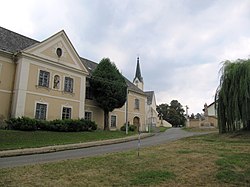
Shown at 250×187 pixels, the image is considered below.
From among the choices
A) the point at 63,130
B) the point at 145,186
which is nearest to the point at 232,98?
the point at 63,130

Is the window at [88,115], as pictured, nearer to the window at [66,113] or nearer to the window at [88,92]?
the window at [88,92]

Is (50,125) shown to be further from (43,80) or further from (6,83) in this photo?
(6,83)

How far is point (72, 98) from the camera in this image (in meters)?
28.0

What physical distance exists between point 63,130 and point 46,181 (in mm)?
17604

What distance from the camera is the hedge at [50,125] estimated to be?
21609mm

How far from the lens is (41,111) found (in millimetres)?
25078

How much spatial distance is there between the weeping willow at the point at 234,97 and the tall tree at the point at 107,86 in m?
11.5

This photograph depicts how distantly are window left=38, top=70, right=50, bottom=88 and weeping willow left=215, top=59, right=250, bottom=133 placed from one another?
602 inches

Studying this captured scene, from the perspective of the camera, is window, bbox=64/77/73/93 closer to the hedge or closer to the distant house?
the hedge

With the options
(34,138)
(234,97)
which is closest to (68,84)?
(34,138)

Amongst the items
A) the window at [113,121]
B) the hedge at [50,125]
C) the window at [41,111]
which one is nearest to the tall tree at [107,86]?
the window at [113,121]

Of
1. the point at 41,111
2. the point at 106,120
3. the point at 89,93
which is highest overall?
the point at 89,93

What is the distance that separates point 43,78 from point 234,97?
16.7 metres

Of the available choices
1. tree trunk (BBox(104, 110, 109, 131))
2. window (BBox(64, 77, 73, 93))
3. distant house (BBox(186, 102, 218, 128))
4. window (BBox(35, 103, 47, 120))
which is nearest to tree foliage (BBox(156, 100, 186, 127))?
distant house (BBox(186, 102, 218, 128))
